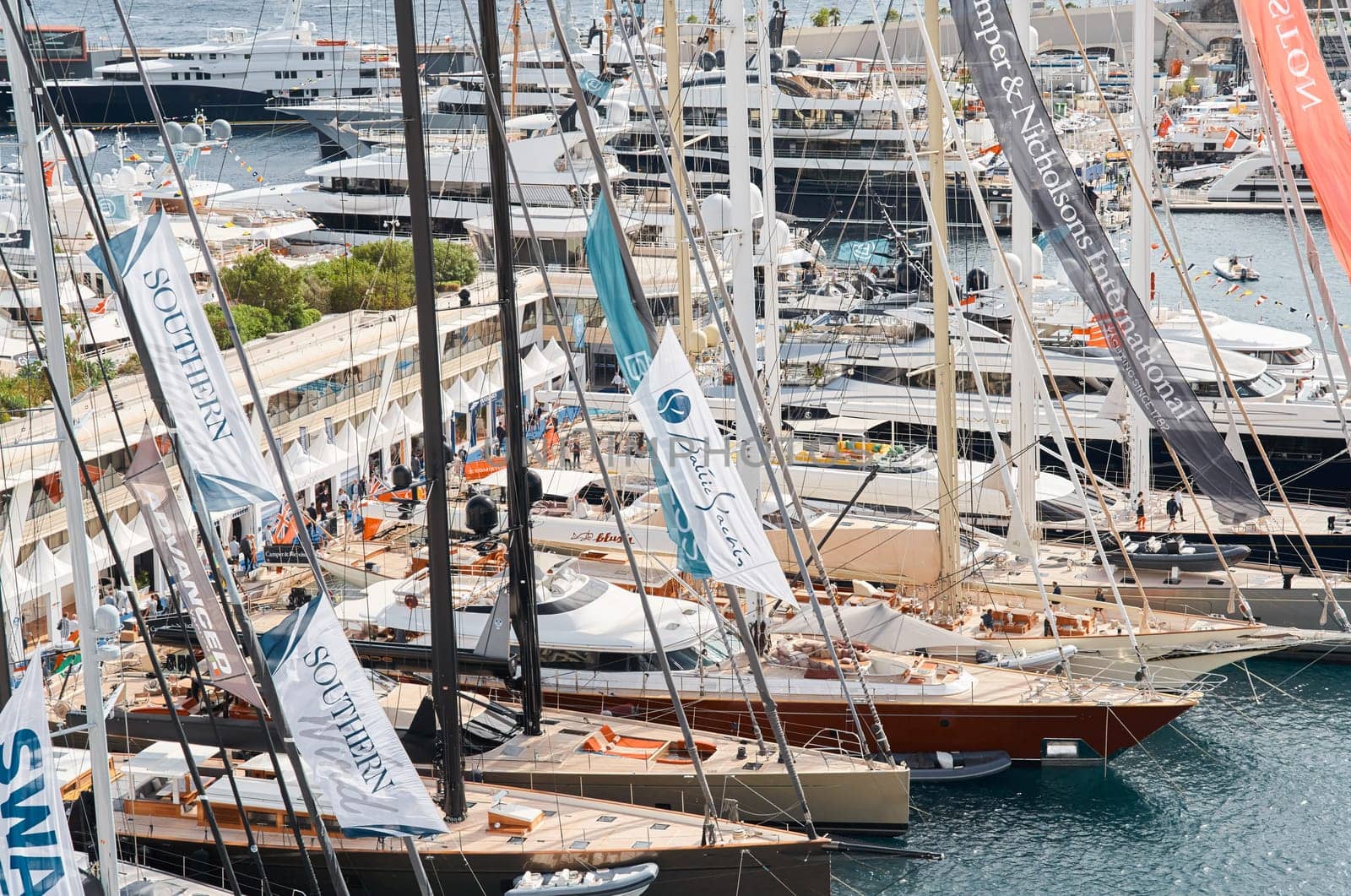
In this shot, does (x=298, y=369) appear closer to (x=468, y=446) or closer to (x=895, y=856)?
(x=468, y=446)

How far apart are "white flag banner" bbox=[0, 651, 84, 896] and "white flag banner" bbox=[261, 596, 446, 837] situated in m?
2.86

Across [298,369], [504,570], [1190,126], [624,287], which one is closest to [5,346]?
[298,369]

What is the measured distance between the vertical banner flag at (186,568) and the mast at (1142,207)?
1898cm

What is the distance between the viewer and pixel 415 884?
63.6 ft

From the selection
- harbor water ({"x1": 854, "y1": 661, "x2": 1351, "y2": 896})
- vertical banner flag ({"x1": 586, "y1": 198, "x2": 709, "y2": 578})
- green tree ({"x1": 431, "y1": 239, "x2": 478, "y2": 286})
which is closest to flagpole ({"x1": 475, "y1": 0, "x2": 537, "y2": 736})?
vertical banner flag ({"x1": 586, "y1": 198, "x2": 709, "y2": 578})

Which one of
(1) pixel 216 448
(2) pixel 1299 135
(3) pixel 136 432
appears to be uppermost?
(2) pixel 1299 135

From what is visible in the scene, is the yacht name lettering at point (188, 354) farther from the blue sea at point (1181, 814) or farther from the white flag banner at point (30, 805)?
the blue sea at point (1181, 814)

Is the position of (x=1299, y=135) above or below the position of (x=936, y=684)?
above

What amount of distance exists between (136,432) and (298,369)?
6865 mm

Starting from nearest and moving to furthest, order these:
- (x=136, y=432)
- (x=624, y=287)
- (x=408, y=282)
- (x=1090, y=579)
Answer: (x=624, y=287) → (x=1090, y=579) → (x=136, y=432) → (x=408, y=282)

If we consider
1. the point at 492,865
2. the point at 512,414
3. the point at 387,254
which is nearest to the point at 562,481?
the point at 512,414

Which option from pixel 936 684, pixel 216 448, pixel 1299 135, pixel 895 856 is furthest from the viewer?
pixel 936 684

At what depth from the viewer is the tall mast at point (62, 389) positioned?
46.3 ft

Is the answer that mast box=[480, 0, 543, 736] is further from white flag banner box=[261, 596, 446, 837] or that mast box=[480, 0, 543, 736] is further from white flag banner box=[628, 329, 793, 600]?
white flag banner box=[261, 596, 446, 837]
